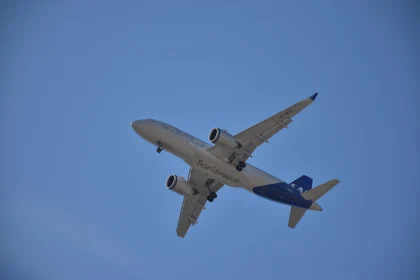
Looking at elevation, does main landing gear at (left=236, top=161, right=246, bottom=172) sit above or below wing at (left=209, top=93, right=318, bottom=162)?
below

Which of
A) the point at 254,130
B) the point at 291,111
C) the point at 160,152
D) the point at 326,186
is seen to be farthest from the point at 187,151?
the point at 326,186

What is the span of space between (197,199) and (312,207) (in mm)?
14113

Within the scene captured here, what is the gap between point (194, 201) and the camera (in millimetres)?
71062

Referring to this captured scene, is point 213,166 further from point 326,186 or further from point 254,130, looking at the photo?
point 326,186

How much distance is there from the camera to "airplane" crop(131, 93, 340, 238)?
60.6m

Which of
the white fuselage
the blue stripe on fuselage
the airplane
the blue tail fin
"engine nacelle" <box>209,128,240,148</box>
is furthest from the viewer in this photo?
the blue tail fin

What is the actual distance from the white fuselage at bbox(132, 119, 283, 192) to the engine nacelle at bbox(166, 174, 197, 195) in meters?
5.05

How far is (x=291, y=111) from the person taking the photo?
193 feet

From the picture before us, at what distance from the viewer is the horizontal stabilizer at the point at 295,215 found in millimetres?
67188

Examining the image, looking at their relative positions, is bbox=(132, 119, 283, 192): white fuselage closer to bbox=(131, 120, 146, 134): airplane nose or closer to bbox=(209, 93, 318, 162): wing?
bbox=(131, 120, 146, 134): airplane nose

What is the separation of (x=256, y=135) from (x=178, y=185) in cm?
1269

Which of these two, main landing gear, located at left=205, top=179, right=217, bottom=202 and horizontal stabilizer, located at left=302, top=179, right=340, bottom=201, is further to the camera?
main landing gear, located at left=205, top=179, right=217, bottom=202

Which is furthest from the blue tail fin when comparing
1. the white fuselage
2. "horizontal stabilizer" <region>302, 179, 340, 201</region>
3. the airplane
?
the white fuselage

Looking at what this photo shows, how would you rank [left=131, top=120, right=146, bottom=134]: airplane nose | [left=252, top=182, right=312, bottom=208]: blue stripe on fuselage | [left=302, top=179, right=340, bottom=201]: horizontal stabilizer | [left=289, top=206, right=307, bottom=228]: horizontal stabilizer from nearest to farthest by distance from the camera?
[left=131, top=120, right=146, bottom=134]: airplane nose < [left=302, top=179, right=340, bottom=201]: horizontal stabilizer < [left=252, top=182, right=312, bottom=208]: blue stripe on fuselage < [left=289, top=206, right=307, bottom=228]: horizontal stabilizer
